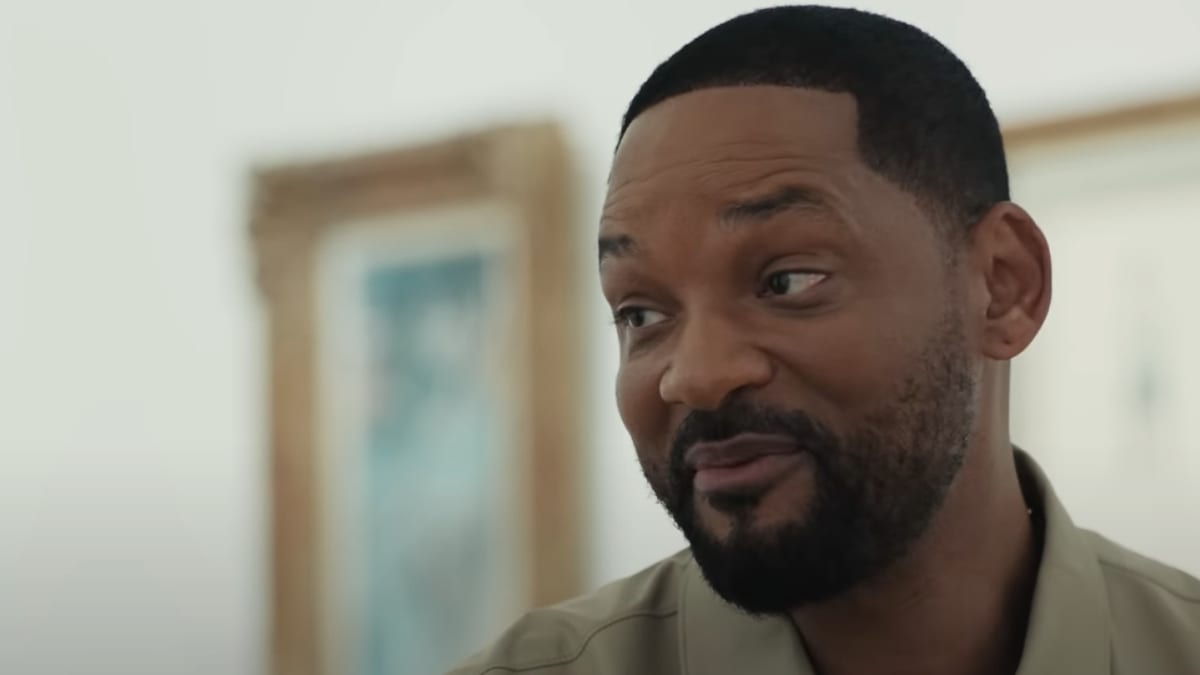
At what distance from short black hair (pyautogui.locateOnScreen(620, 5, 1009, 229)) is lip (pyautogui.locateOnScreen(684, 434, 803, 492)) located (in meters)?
0.19

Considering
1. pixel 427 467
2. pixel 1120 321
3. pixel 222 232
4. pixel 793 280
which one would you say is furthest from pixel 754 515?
pixel 222 232

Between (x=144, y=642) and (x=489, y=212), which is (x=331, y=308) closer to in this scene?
(x=489, y=212)

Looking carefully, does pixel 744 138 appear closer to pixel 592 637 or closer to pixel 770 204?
pixel 770 204

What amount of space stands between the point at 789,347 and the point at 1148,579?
35 centimetres

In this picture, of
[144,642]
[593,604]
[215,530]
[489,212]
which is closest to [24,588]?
[144,642]

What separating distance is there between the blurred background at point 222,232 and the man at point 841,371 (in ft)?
1.07

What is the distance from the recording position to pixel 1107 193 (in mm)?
1265

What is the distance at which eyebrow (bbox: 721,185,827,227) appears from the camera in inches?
34.8

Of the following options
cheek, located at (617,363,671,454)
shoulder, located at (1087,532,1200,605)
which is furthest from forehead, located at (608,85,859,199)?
shoulder, located at (1087,532,1200,605)

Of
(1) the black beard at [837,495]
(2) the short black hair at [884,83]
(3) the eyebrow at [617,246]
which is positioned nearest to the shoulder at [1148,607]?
(1) the black beard at [837,495]

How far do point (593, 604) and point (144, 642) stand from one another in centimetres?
94

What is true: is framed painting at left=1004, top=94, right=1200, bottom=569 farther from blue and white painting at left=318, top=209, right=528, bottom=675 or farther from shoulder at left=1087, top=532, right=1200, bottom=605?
blue and white painting at left=318, top=209, right=528, bottom=675

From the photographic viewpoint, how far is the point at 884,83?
0.94 meters

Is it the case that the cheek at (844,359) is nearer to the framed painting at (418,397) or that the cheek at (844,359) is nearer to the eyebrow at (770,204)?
the eyebrow at (770,204)
